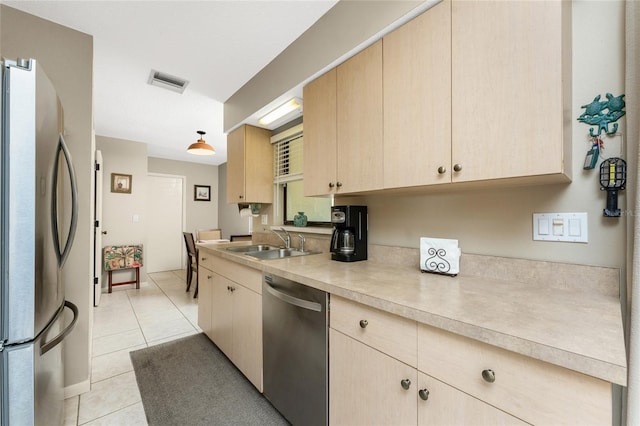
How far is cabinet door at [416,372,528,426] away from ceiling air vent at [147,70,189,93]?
295 centimetres

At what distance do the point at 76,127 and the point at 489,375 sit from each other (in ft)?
8.70

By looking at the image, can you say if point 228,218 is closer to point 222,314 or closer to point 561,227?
point 222,314

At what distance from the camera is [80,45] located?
182 centimetres

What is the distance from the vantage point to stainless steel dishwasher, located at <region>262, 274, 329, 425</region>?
120 cm

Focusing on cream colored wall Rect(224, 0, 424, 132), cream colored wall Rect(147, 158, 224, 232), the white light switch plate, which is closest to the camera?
the white light switch plate

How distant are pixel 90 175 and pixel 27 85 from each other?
1184mm

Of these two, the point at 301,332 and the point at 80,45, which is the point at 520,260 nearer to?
the point at 301,332

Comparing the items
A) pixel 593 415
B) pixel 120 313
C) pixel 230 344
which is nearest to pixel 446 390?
pixel 593 415

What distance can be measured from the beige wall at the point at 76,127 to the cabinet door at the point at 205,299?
0.83 metres

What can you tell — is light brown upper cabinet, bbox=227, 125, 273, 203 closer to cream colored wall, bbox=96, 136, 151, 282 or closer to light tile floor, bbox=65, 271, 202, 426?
light tile floor, bbox=65, 271, 202, 426

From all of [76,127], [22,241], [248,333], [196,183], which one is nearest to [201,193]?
[196,183]

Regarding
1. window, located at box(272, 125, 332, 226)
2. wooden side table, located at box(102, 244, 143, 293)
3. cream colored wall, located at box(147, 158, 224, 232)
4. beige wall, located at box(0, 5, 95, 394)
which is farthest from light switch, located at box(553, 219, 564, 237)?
cream colored wall, located at box(147, 158, 224, 232)

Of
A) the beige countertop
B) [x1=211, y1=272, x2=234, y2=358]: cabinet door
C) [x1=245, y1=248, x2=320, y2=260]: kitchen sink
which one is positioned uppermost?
the beige countertop

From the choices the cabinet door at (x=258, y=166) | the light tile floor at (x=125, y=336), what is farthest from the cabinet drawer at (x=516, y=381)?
the cabinet door at (x=258, y=166)
